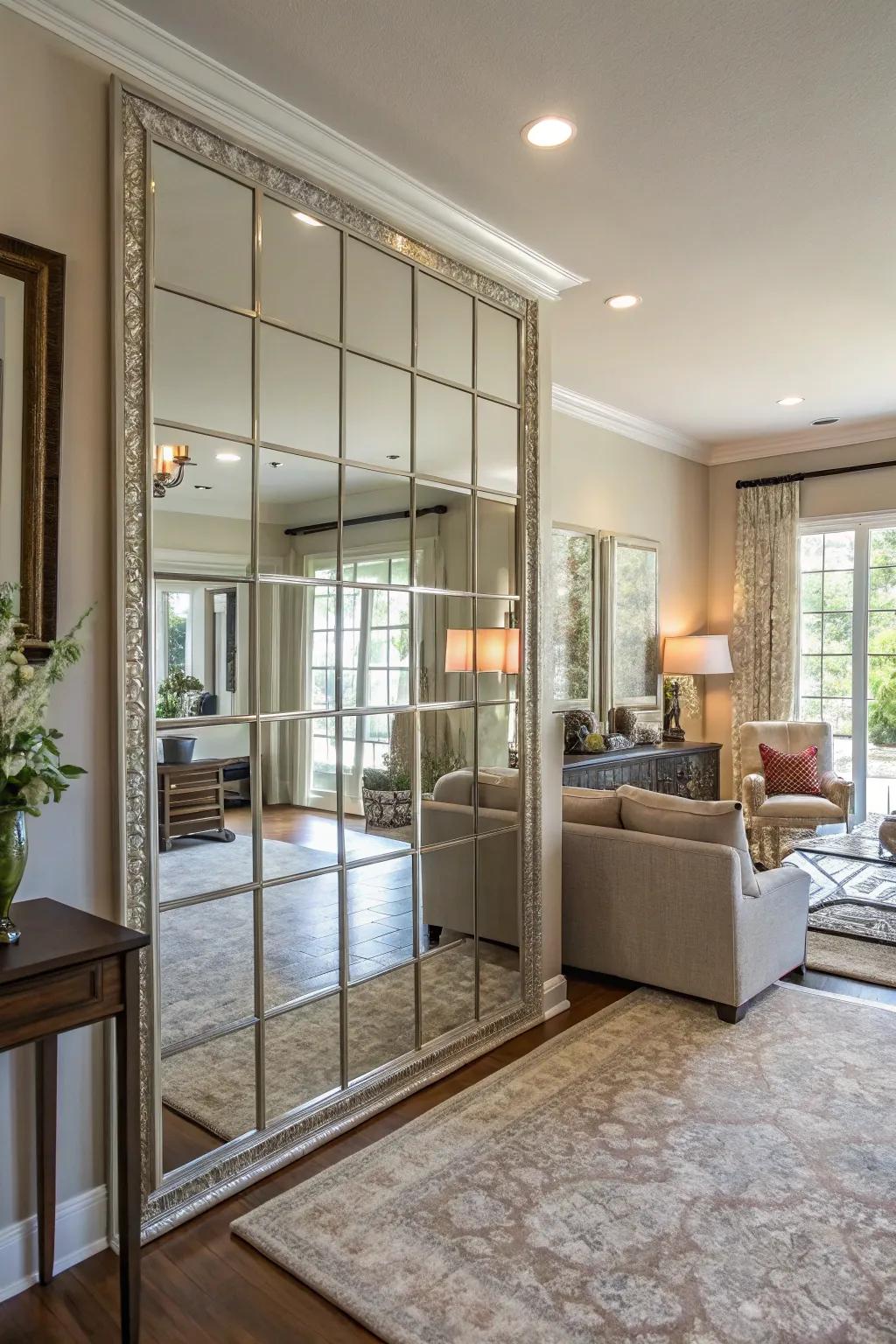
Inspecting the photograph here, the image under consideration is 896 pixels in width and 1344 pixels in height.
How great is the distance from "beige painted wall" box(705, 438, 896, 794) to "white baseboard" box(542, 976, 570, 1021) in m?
3.50

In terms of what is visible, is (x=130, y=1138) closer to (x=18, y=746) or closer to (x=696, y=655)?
(x=18, y=746)

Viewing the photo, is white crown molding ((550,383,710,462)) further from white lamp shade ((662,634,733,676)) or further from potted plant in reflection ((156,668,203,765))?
potted plant in reflection ((156,668,203,765))

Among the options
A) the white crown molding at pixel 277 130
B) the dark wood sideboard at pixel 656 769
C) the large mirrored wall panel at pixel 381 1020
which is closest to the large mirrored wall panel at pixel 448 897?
the large mirrored wall panel at pixel 381 1020

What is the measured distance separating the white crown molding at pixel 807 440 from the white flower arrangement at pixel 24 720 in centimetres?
576

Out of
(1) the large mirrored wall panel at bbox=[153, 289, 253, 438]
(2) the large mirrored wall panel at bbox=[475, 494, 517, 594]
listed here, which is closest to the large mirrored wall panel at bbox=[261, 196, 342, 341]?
(1) the large mirrored wall panel at bbox=[153, 289, 253, 438]

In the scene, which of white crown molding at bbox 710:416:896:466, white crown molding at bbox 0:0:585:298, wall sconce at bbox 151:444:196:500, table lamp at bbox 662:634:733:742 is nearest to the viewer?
white crown molding at bbox 0:0:585:298

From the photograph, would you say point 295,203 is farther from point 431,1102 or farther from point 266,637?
point 431,1102

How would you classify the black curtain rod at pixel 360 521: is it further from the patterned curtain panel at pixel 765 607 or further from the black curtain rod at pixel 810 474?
the black curtain rod at pixel 810 474

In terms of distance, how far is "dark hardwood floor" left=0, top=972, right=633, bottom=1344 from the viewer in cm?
187

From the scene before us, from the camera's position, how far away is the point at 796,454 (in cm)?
655

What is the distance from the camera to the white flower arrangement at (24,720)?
177 centimetres

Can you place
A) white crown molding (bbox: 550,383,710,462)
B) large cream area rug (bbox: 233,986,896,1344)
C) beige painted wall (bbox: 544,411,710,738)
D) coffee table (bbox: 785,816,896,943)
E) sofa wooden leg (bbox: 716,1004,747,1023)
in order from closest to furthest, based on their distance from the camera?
large cream area rug (bbox: 233,986,896,1344) < sofa wooden leg (bbox: 716,1004,747,1023) < coffee table (bbox: 785,816,896,943) < white crown molding (bbox: 550,383,710,462) < beige painted wall (bbox: 544,411,710,738)

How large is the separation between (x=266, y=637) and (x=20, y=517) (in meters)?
0.75

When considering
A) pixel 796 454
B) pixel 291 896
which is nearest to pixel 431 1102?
pixel 291 896
